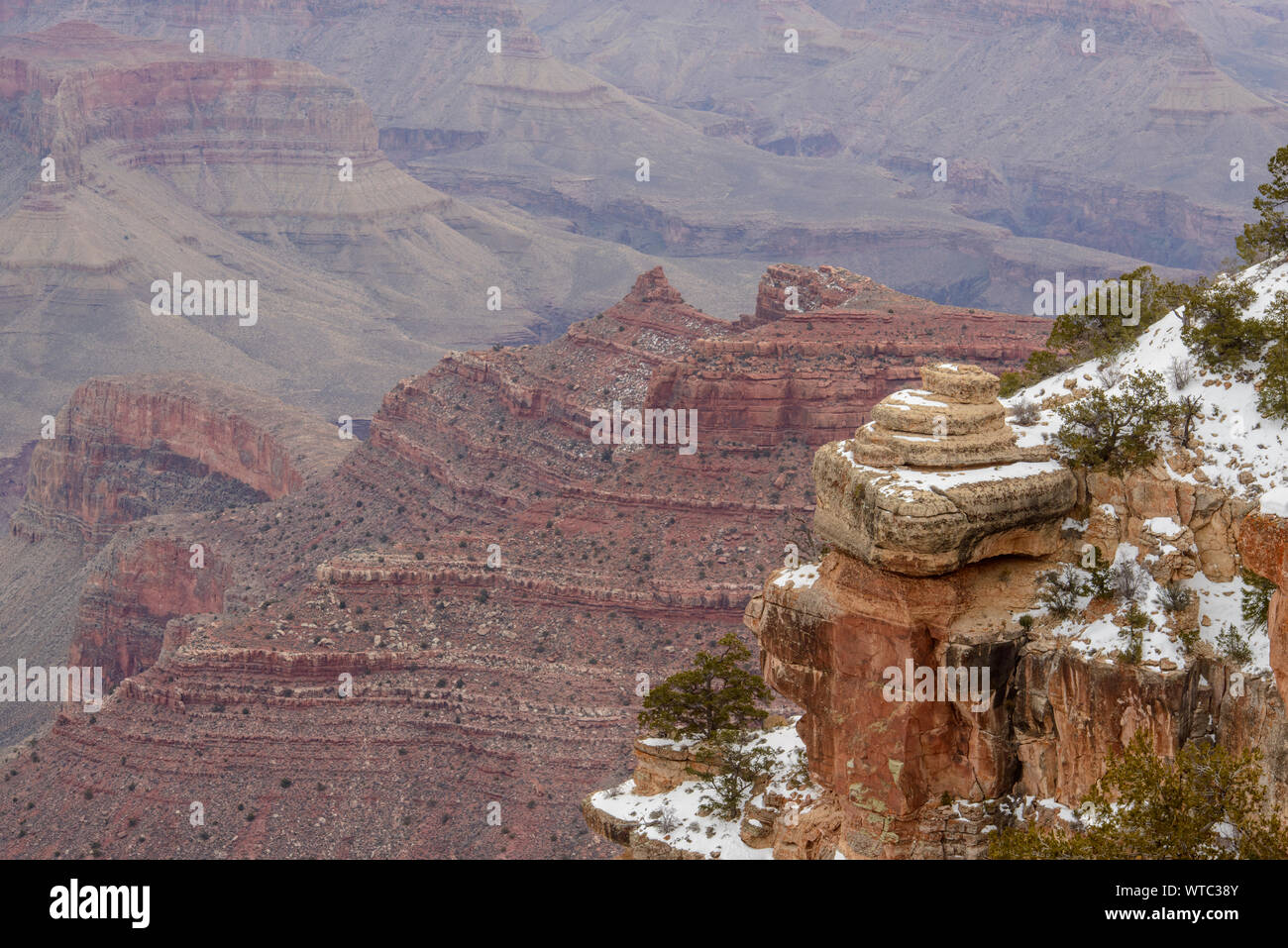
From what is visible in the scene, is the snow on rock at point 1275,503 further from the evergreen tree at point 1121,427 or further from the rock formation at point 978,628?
the evergreen tree at point 1121,427

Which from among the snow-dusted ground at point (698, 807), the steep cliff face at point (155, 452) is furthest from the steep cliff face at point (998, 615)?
the steep cliff face at point (155, 452)

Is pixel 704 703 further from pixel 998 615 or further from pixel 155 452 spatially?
pixel 155 452

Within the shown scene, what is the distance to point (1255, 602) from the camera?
1655 inches

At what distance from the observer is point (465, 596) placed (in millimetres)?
92875

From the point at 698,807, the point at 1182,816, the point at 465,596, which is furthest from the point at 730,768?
the point at 465,596

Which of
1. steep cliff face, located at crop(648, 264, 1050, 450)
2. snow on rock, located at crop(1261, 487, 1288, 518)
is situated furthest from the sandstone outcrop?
steep cliff face, located at crop(648, 264, 1050, 450)

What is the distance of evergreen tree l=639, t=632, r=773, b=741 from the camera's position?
184 ft

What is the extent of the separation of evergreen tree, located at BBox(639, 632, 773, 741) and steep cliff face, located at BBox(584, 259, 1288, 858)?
26.8 feet

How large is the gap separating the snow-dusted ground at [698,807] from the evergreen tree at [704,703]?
0.80 m

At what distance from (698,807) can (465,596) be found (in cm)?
4163

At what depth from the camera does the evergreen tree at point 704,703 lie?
56.2 m

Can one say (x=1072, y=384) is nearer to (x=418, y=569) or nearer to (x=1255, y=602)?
(x=1255, y=602)
